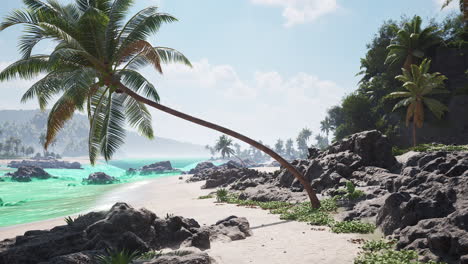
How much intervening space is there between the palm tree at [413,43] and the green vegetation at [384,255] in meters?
43.1

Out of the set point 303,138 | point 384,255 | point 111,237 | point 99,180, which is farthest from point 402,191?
point 303,138

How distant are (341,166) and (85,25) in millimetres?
19599

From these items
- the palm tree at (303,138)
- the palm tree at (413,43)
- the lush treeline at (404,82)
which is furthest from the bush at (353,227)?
the palm tree at (303,138)

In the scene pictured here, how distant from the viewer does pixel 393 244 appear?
384 inches

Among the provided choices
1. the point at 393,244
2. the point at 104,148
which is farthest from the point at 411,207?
the point at 104,148

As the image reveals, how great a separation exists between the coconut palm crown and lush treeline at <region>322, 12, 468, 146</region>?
3451 centimetres

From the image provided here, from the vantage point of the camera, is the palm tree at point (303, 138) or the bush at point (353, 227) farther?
the palm tree at point (303, 138)

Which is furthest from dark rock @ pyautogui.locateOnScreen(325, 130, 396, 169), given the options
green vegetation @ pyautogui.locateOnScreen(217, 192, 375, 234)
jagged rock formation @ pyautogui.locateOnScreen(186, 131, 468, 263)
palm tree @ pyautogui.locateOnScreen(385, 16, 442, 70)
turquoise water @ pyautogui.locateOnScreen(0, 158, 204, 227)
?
turquoise water @ pyautogui.locateOnScreen(0, 158, 204, 227)

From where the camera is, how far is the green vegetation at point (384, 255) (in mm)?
8203

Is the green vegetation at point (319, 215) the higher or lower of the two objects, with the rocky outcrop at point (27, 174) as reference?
higher

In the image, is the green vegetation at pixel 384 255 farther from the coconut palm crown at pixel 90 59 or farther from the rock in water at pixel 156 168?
the rock in water at pixel 156 168

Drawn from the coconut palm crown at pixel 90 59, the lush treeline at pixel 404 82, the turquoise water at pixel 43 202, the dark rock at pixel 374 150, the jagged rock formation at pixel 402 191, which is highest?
the lush treeline at pixel 404 82

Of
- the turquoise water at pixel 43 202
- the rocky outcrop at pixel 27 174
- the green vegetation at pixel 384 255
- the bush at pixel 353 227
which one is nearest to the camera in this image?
the green vegetation at pixel 384 255

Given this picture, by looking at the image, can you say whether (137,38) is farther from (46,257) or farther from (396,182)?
(396,182)
